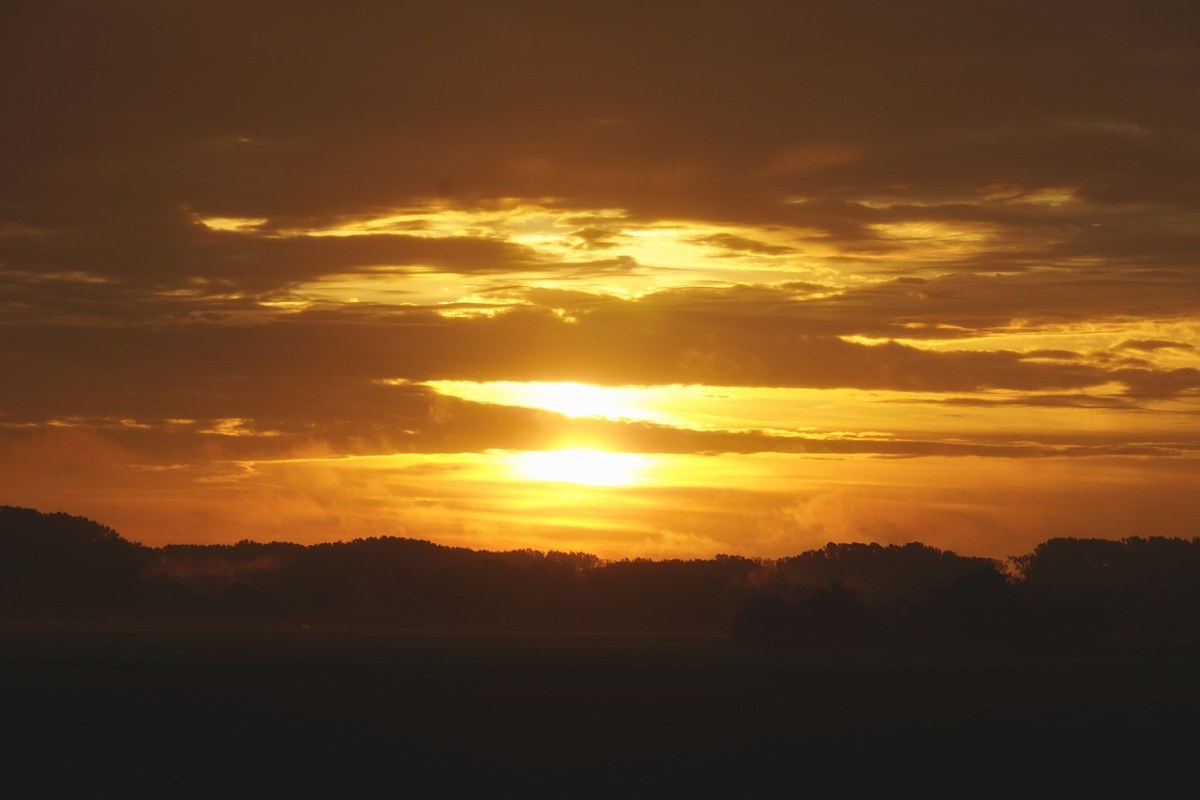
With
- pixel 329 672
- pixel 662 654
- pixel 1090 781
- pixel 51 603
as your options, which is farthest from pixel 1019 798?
pixel 51 603

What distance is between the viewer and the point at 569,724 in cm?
5588

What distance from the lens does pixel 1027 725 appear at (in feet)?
196

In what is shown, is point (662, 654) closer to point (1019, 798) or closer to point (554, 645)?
point (554, 645)

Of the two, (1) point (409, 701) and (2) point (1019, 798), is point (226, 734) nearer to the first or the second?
(1) point (409, 701)

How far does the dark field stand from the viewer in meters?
42.0

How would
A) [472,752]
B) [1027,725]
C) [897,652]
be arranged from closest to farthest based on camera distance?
[472,752] → [1027,725] → [897,652]

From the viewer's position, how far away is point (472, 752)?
46469mm

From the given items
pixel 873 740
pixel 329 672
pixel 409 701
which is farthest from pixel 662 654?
pixel 873 740

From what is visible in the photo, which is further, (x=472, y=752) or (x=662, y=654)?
(x=662, y=654)

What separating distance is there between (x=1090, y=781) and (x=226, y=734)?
2943cm

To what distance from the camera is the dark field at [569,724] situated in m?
42.0

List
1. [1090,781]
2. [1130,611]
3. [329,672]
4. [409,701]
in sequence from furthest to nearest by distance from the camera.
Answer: [1130,611] < [329,672] < [409,701] < [1090,781]

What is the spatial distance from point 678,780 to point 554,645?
9813 cm

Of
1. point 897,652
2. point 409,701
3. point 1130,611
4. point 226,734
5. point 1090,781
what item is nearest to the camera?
point 1090,781
